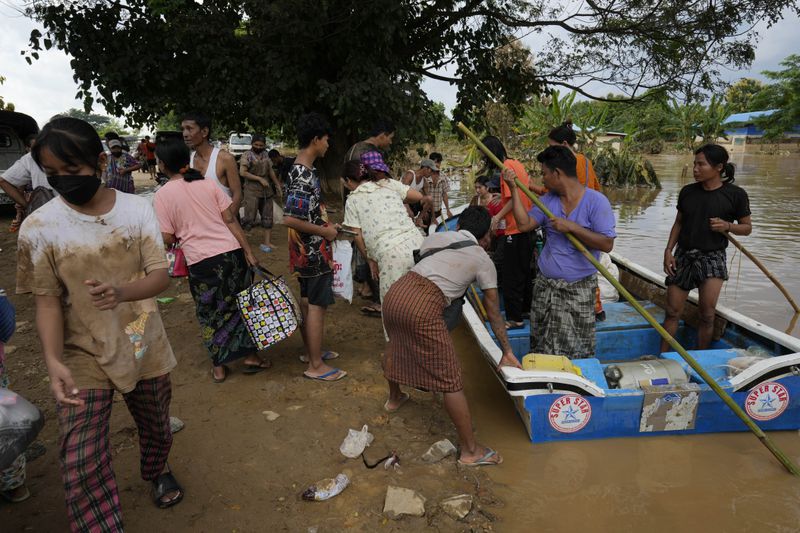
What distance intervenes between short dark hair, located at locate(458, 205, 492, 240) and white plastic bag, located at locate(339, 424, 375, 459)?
139 centimetres

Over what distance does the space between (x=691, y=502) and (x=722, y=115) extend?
116 ft

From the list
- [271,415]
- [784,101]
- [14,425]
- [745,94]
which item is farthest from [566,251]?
[745,94]

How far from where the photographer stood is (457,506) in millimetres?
2467

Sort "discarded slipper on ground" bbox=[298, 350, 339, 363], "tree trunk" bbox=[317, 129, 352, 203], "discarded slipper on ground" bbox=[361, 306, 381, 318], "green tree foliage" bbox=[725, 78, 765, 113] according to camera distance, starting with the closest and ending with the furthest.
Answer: "discarded slipper on ground" bbox=[298, 350, 339, 363]
"discarded slipper on ground" bbox=[361, 306, 381, 318]
"tree trunk" bbox=[317, 129, 352, 203]
"green tree foliage" bbox=[725, 78, 765, 113]

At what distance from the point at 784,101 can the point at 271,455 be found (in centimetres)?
4615

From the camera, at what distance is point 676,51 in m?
8.26

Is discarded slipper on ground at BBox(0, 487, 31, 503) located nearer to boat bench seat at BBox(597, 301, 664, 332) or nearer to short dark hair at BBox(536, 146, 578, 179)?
short dark hair at BBox(536, 146, 578, 179)

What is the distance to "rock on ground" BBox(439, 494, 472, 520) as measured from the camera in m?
2.44

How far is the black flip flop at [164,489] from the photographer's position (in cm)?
248

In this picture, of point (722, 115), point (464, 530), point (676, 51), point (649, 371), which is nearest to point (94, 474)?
point (464, 530)

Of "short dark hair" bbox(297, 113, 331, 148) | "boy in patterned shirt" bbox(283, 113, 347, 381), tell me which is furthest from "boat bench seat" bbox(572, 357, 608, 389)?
"short dark hair" bbox(297, 113, 331, 148)

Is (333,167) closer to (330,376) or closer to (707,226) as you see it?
(330,376)

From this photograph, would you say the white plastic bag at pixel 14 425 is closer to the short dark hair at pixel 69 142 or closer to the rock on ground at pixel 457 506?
the short dark hair at pixel 69 142

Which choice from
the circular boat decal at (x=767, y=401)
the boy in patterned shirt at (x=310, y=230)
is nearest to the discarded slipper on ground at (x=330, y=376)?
the boy in patterned shirt at (x=310, y=230)
